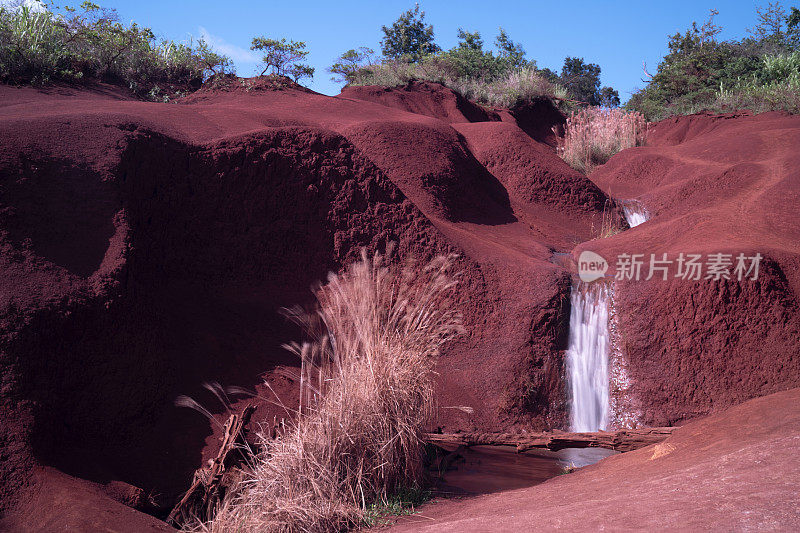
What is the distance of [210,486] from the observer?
180 inches

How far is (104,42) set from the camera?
11.2m

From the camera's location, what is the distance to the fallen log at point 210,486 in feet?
15.0

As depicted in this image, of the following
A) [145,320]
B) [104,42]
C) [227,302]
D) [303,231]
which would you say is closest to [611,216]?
[303,231]

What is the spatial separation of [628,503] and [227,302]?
5.25 meters

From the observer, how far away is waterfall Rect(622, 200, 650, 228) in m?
11.9

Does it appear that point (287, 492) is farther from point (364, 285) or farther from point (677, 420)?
point (677, 420)

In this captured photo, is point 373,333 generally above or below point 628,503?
above

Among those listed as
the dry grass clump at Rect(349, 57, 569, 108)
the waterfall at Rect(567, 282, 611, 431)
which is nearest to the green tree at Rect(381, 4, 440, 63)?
the dry grass clump at Rect(349, 57, 569, 108)

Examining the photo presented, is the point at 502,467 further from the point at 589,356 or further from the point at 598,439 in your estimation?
the point at 589,356

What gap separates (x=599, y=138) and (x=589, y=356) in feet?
34.7

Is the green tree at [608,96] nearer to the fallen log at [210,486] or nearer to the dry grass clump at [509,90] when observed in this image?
the dry grass clump at [509,90]

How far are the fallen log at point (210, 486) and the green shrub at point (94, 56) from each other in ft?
24.4

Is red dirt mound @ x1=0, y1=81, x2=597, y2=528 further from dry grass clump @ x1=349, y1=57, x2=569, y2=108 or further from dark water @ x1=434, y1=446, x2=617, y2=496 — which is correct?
dry grass clump @ x1=349, y1=57, x2=569, y2=108

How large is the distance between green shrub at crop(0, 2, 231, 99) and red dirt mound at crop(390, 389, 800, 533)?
29.9ft
